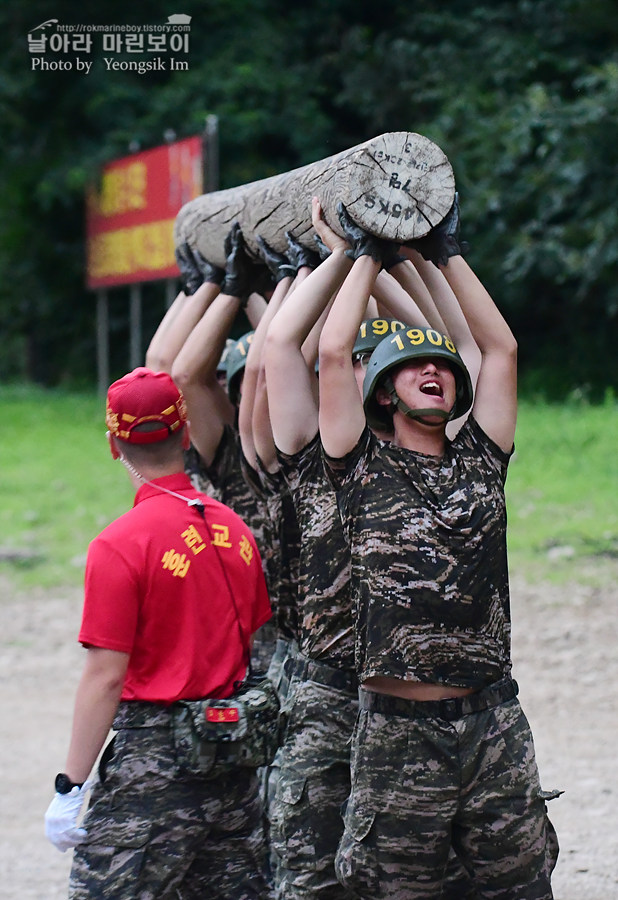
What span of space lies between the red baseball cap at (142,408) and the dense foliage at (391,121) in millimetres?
14430

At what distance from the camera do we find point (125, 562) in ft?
10.8

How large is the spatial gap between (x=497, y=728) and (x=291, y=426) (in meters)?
1.07

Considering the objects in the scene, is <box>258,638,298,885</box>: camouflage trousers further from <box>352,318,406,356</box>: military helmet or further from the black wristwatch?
<box>352,318,406,356</box>: military helmet

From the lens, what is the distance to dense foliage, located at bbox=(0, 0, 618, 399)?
18266 mm

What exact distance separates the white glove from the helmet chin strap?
1.29 metres

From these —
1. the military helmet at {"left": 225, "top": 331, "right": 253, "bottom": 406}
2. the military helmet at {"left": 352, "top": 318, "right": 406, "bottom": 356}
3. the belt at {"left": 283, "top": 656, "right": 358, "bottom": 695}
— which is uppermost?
the military helmet at {"left": 352, "top": 318, "right": 406, "bottom": 356}

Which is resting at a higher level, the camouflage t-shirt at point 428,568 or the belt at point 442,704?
the camouflage t-shirt at point 428,568

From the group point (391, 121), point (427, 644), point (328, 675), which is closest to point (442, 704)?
point (427, 644)

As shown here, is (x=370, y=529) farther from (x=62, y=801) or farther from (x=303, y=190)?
(x=303, y=190)

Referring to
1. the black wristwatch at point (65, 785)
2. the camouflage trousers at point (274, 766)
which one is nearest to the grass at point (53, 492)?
the camouflage trousers at point (274, 766)

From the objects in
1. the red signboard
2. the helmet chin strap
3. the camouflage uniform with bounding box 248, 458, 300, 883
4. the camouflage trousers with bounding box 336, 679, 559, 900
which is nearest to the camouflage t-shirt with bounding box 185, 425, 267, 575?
the camouflage uniform with bounding box 248, 458, 300, 883

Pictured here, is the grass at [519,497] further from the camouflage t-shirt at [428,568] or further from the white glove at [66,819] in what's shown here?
the white glove at [66,819]

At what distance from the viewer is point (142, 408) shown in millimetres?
3432

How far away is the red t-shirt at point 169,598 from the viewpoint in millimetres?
3275
